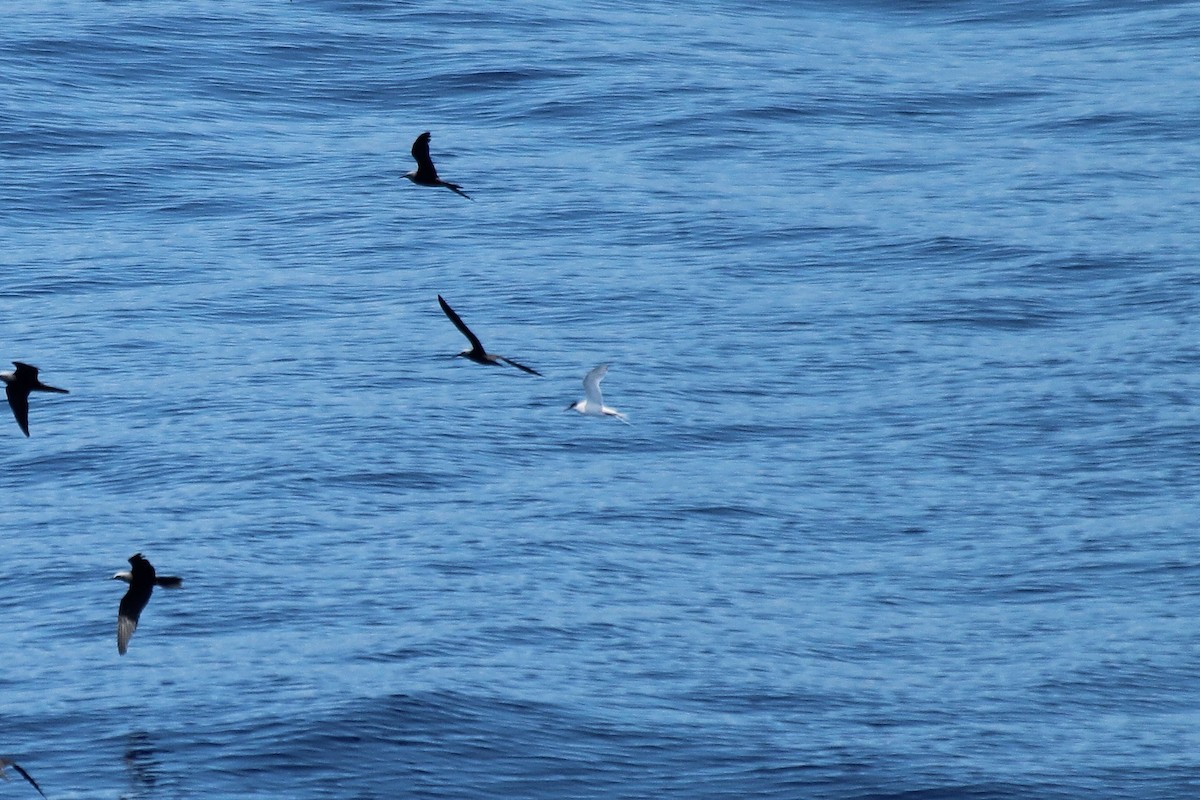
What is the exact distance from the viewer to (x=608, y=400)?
148 ft

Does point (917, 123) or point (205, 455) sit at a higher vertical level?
point (917, 123)

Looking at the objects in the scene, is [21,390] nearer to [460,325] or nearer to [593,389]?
[460,325]

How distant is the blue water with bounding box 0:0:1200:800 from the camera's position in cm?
3269

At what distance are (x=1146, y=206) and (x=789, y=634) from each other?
24.3 m

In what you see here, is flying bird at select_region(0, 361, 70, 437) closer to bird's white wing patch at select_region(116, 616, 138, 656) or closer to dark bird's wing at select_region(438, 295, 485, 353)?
bird's white wing patch at select_region(116, 616, 138, 656)

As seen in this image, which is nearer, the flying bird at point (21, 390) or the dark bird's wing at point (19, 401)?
the flying bird at point (21, 390)

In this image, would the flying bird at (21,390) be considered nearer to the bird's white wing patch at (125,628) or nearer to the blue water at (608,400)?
the bird's white wing patch at (125,628)

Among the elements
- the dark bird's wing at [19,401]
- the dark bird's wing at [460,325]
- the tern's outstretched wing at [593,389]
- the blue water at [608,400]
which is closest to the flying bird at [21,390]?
the dark bird's wing at [19,401]

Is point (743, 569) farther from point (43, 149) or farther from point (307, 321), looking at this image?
point (43, 149)

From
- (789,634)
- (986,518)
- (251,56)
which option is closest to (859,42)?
(251,56)

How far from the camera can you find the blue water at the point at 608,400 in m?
32.7

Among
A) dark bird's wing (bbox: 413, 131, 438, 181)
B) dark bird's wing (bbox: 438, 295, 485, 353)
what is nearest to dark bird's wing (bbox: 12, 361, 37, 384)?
dark bird's wing (bbox: 438, 295, 485, 353)

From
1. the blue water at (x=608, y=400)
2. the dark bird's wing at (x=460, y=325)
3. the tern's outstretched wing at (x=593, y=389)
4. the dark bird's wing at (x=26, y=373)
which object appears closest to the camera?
the dark bird's wing at (x=460, y=325)

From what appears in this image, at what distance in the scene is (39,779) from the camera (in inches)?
1186
